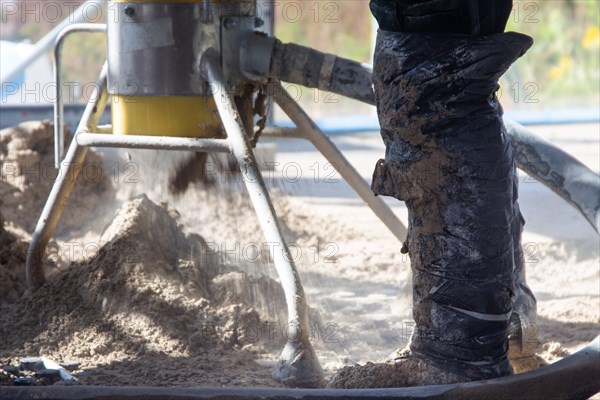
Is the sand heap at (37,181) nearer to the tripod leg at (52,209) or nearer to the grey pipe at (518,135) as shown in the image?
the tripod leg at (52,209)

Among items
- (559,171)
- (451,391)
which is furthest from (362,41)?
(451,391)

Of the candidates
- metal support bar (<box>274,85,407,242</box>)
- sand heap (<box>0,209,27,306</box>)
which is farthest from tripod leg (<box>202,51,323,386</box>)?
sand heap (<box>0,209,27,306</box>)

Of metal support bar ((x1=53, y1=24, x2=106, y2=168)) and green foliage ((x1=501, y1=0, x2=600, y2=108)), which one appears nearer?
metal support bar ((x1=53, y1=24, x2=106, y2=168))

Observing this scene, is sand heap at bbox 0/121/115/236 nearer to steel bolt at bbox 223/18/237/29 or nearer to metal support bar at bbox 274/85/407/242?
metal support bar at bbox 274/85/407/242

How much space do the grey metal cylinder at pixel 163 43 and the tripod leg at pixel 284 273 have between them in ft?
0.63

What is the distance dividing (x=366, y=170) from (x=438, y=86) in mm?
3971

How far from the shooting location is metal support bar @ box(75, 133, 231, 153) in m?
2.87

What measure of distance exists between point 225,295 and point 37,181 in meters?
1.74

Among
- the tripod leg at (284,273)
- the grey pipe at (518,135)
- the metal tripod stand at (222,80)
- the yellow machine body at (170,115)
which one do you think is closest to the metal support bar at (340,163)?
the metal tripod stand at (222,80)

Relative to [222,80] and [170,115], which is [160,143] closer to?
[170,115]

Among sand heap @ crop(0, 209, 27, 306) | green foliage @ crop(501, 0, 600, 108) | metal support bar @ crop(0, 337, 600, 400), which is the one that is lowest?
metal support bar @ crop(0, 337, 600, 400)

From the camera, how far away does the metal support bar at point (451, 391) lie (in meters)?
1.89

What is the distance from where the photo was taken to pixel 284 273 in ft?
8.66

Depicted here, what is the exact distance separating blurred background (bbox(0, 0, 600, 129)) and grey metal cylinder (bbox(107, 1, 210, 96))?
5.76 meters
